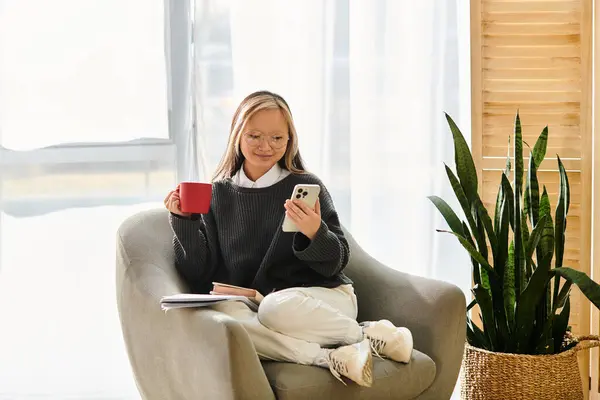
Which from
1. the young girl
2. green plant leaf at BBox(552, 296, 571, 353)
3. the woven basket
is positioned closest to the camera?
A: the young girl

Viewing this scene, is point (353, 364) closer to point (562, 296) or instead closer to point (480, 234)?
point (480, 234)

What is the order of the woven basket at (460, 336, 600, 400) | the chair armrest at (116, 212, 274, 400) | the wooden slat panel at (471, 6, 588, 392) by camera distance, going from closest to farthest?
1. the chair armrest at (116, 212, 274, 400)
2. the woven basket at (460, 336, 600, 400)
3. the wooden slat panel at (471, 6, 588, 392)

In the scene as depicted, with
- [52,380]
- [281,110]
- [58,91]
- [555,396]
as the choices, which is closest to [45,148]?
[58,91]

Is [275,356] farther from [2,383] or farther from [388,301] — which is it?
[2,383]

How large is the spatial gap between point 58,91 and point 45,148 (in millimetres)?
218

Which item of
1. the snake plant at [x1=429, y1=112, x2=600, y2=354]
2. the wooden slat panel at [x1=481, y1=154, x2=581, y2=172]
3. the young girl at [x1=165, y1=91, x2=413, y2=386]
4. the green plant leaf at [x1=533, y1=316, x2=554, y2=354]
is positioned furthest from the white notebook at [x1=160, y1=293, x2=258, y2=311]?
the wooden slat panel at [x1=481, y1=154, x2=581, y2=172]

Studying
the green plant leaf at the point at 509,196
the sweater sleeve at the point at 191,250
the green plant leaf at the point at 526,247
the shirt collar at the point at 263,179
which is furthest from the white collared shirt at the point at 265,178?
the green plant leaf at the point at 526,247

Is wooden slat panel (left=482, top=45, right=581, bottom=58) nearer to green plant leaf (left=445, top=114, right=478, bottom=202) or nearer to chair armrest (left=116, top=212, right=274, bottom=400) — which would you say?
green plant leaf (left=445, top=114, right=478, bottom=202)

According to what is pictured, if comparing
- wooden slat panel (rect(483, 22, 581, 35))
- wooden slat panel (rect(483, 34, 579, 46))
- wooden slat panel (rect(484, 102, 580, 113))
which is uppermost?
wooden slat panel (rect(483, 22, 581, 35))

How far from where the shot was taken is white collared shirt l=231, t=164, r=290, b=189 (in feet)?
8.63

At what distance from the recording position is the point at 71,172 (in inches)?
127

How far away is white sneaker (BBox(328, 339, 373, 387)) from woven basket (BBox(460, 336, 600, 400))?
715mm

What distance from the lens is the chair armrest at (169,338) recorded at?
1993 millimetres

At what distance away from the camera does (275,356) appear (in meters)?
2.22
